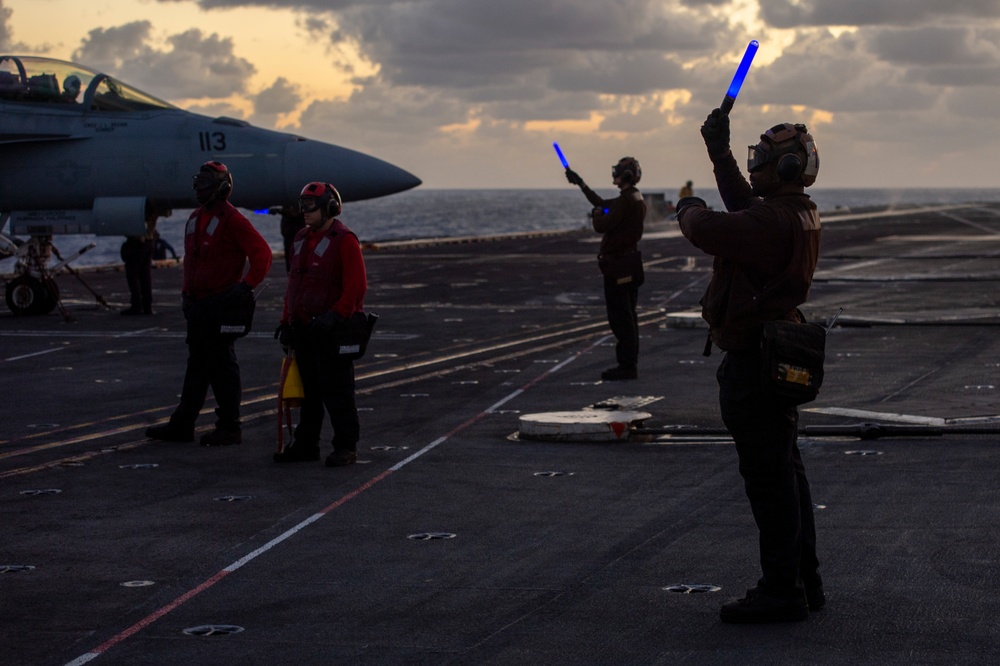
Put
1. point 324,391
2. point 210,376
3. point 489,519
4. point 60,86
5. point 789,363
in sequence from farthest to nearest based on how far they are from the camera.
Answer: point 60,86 < point 210,376 < point 324,391 < point 489,519 < point 789,363

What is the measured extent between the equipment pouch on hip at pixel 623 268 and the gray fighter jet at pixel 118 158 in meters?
5.83

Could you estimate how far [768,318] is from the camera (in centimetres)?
625

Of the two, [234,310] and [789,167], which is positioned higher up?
[789,167]

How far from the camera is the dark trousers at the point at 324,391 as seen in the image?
10.1m

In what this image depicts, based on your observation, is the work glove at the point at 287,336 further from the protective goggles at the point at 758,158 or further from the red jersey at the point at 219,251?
the protective goggles at the point at 758,158

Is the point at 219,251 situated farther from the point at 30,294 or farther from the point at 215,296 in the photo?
the point at 30,294

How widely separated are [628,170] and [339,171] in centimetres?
613

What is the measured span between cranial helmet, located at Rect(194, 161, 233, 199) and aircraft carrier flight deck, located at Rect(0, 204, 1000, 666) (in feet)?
6.76

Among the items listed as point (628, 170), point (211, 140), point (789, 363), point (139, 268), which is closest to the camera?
point (789, 363)

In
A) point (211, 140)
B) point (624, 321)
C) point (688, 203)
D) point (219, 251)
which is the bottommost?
→ point (624, 321)

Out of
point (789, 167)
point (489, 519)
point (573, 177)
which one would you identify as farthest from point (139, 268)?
point (789, 167)

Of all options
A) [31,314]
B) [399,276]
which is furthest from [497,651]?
[399,276]

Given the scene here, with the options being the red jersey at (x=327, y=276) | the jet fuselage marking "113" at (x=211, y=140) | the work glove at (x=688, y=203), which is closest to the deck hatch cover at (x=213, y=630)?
the work glove at (x=688, y=203)

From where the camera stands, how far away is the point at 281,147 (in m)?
19.1
